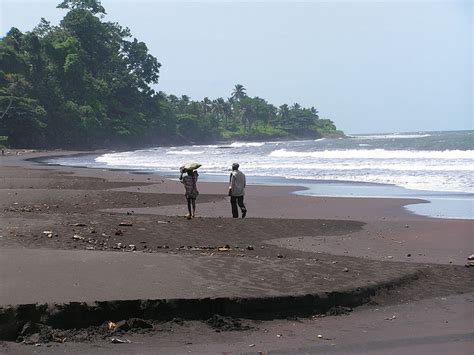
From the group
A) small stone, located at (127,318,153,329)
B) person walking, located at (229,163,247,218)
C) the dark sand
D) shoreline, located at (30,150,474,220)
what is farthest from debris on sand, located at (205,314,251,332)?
shoreline, located at (30,150,474,220)

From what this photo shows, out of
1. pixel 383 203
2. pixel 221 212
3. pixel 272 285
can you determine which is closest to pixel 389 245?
pixel 272 285

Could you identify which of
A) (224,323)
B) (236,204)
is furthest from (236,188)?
(224,323)

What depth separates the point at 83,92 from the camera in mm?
80375

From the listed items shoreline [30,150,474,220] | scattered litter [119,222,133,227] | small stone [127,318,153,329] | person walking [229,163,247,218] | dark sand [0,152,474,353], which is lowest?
shoreline [30,150,474,220]

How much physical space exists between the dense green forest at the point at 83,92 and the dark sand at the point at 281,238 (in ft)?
162

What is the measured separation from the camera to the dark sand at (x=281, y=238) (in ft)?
19.7

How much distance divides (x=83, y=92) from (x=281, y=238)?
73.0m

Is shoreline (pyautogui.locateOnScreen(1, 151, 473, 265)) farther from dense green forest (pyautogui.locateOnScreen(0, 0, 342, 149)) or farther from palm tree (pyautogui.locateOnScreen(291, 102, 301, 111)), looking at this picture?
palm tree (pyautogui.locateOnScreen(291, 102, 301, 111))

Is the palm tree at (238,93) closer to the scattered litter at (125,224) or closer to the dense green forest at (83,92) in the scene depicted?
the dense green forest at (83,92)

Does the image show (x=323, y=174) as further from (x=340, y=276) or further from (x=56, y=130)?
(x=56, y=130)

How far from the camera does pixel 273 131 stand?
14388 cm

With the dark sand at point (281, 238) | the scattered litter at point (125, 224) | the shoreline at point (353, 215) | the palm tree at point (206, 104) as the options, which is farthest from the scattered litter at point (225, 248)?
the palm tree at point (206, 104)

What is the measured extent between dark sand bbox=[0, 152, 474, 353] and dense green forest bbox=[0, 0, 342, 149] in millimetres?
49329

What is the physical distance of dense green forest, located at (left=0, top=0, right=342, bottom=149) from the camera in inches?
2616
